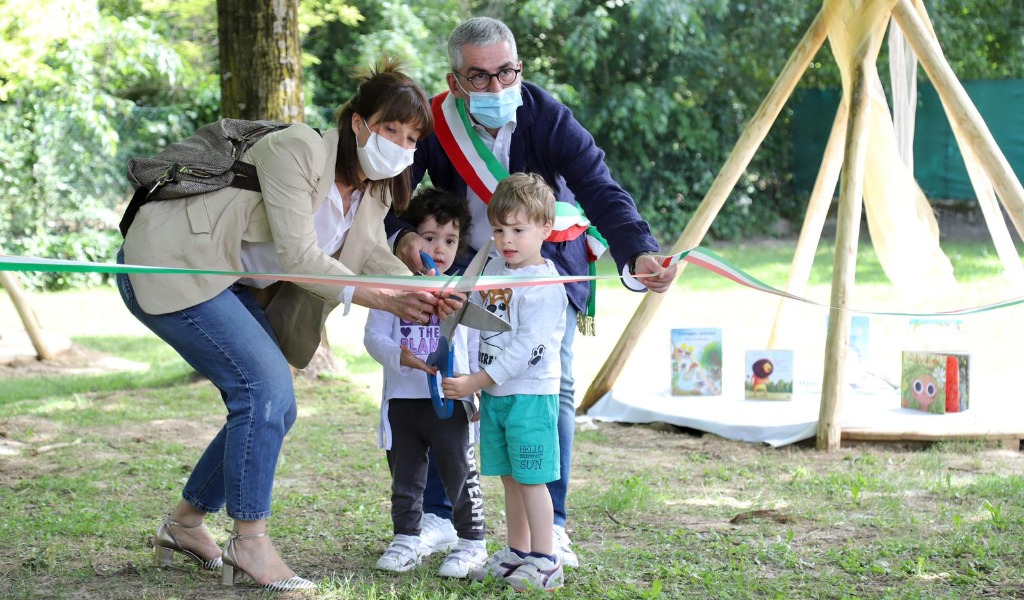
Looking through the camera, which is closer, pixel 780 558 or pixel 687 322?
pixel 780 558

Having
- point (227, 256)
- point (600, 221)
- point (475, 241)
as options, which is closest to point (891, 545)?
point (600, 221)

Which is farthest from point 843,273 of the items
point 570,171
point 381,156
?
point 381,156

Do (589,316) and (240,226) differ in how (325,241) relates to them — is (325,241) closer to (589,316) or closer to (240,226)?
(240,226)

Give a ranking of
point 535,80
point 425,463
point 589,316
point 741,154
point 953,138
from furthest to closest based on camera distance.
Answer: point 535,80 → point 953,138 → point 741,154 → point 589,316 → point 425,463

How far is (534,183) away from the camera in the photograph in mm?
2848

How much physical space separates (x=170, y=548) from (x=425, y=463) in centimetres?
76

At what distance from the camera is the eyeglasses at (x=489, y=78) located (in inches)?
117

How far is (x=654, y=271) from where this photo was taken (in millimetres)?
2951

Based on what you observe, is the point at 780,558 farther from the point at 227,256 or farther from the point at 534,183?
the point at 227,256

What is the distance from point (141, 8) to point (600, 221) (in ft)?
40.7

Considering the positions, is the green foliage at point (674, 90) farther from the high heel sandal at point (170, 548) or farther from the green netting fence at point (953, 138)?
the high heel sandal at point (170, 548)

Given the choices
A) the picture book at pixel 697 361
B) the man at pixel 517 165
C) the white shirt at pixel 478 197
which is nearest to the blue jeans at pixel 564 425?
the man at pixel 517 165

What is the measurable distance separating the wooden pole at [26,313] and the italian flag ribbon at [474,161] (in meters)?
4.02

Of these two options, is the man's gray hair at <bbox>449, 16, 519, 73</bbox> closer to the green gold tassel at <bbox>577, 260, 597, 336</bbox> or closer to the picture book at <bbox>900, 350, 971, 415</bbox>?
the green gold tassel at <bbox>577, 260, 597, 336</bbox>
